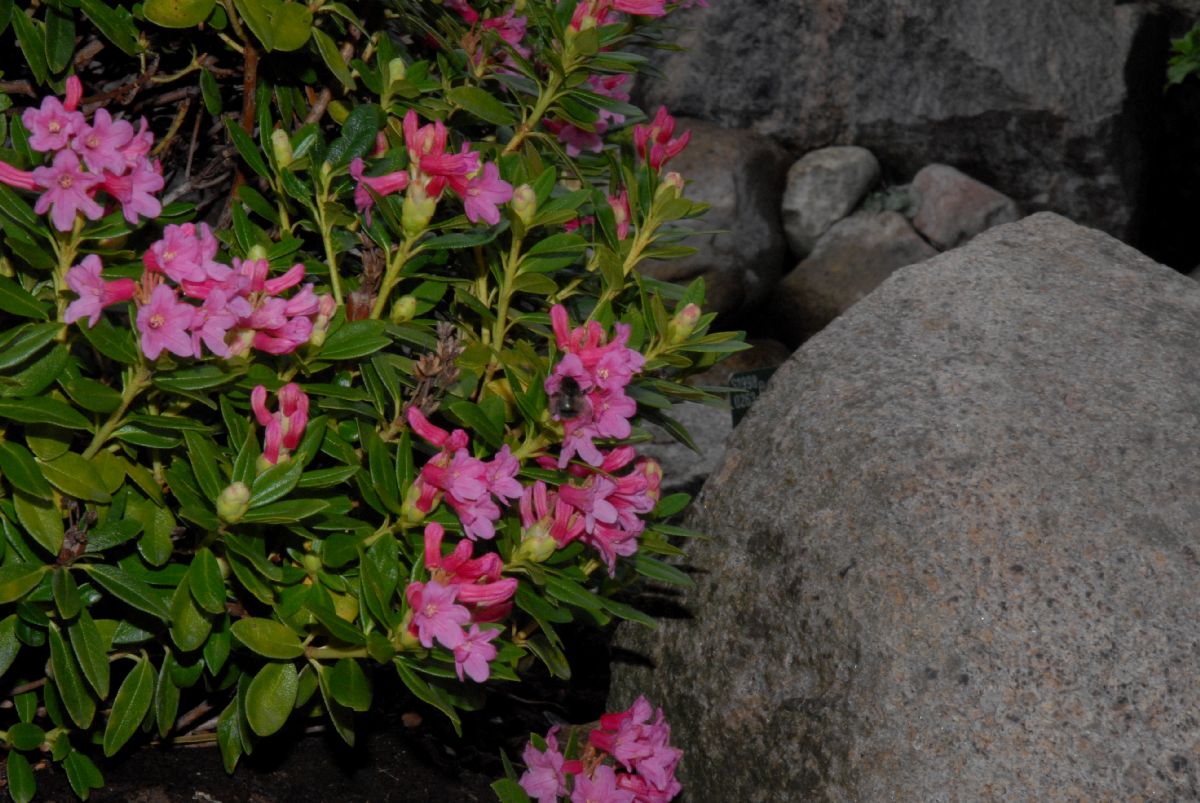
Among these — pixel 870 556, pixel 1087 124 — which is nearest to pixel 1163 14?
pixel 1087 124

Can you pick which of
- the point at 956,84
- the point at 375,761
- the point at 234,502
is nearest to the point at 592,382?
the point at 234,502

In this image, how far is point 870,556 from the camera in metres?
1.89

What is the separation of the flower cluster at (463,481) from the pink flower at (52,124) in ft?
1.73

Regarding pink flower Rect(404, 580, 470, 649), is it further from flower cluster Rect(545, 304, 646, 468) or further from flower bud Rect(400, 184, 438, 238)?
flower bud Rect(400, 184, 438, 238)

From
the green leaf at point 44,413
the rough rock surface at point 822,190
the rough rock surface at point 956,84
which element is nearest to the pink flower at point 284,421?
the green leaf at point 44,413

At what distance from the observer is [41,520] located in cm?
148

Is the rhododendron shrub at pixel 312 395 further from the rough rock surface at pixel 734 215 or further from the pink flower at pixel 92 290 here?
the rough rock surface at pixel 734 215

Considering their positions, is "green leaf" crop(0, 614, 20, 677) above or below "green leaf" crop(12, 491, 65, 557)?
→ below

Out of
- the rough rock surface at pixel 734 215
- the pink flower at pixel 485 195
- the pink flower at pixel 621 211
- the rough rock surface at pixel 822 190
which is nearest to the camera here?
the pink flower at pixel 485 195

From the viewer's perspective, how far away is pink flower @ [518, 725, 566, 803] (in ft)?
5.98

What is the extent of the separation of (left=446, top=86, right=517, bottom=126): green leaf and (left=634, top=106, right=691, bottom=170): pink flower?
32 centimetres

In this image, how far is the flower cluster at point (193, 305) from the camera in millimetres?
1396

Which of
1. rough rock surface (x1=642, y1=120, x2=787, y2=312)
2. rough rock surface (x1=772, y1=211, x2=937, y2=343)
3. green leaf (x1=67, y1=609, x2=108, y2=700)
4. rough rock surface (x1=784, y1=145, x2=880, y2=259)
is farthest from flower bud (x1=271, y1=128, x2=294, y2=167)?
rough rock surface (x1=784, y1=145, x2=880, y2=259)

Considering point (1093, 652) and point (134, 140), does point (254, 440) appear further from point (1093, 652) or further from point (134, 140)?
point (1093, 652)
